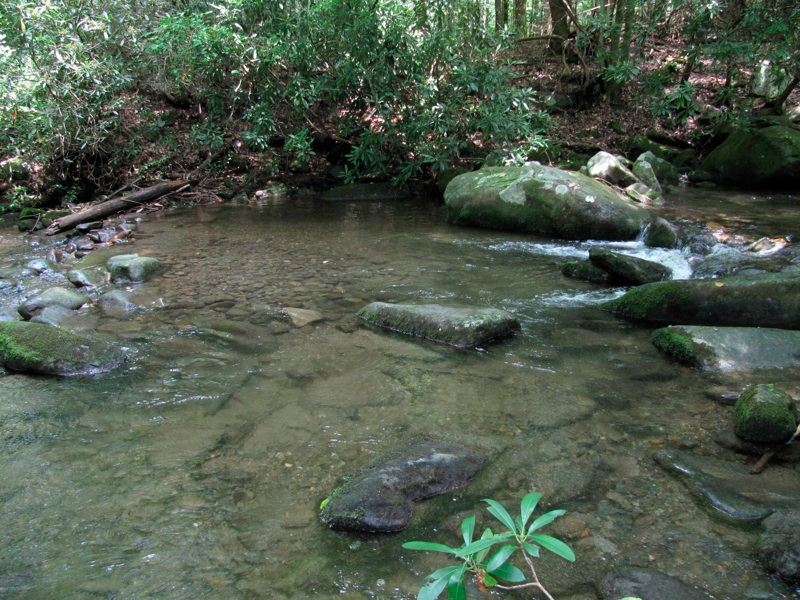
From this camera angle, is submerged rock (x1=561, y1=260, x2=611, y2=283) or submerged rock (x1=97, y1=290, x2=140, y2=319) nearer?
submerged rock (x1=97, y1=290, x2=140, y2=319)

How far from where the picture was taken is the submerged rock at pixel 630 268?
560cm

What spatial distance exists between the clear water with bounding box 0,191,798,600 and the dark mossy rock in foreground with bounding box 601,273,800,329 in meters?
0.33

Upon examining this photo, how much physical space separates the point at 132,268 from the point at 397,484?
5061mm

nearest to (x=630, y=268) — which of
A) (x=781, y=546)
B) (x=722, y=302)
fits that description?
(x=722, y=302)

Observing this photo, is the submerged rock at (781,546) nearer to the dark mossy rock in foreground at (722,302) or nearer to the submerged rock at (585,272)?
the dark mossy rock in foreground at (722,302)

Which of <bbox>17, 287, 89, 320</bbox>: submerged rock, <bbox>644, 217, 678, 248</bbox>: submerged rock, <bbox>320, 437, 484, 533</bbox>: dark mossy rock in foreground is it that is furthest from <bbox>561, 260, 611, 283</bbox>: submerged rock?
<bbox>17, 287, 89, 320</bbox>: submerged rock

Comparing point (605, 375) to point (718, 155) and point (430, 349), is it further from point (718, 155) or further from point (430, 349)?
point (718, 155)

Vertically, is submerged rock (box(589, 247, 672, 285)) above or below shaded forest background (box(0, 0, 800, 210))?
below

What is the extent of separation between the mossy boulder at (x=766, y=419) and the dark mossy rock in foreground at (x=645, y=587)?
1286 millimetres

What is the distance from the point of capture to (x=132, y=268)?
6.40 meters

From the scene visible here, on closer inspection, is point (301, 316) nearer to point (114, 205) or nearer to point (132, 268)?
point (132, 268)

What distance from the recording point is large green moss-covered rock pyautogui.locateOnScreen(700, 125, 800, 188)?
9758 mm

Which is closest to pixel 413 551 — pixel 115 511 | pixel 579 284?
pixel 115 511

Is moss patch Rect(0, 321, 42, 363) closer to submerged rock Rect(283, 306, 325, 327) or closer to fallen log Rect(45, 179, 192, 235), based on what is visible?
submerged rock Rect(283, 306, 325, 327)
